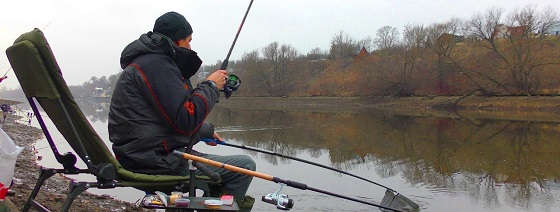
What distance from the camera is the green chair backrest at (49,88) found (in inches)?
98.3

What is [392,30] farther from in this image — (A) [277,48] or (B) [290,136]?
(B) [290,136]

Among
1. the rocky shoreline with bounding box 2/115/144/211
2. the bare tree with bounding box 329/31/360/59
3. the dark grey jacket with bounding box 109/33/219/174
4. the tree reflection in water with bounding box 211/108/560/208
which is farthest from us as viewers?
the bare tree with bounding box 329/31/360/59

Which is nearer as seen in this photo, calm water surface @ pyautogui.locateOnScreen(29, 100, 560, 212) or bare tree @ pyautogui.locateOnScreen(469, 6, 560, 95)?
calm water surface @ pyautogui.locateOnScreen(29, 100, 560, 212)

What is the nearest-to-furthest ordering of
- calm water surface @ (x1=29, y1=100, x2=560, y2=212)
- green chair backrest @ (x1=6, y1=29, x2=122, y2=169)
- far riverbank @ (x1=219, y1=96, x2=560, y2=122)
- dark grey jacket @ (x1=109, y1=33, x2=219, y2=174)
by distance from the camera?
green chair backrest @ (x1=6, y1=29, x2=122, y2=169) → dark grey jacket @ (x1=109, y1=33, x2=219, y2=174) → calm water surface @ (x1=29, y1=100, x2=560, y2=212) → far riverbank @ (x1=219, y1=96, x2=560, y2=122)

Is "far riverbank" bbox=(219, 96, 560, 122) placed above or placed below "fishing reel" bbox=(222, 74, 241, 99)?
below

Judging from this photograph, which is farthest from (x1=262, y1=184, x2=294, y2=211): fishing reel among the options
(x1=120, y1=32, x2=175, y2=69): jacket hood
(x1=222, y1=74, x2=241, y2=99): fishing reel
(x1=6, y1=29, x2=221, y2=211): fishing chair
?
(x1=120, y1=32, x2=175, y2=69): jacket hood

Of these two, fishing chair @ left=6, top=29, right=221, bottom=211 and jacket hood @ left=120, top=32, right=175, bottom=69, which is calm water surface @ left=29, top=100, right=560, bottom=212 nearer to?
fishing chair @ left=6, top=29, right=221, bottom=211

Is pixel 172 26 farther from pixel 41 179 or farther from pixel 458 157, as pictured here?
pixel 458 157

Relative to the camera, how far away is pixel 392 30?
→ 2507 inches

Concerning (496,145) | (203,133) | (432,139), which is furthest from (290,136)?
(203,133)

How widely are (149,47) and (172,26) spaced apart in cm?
29

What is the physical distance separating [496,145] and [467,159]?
→ 3.66 metres

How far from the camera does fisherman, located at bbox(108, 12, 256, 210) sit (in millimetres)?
2855

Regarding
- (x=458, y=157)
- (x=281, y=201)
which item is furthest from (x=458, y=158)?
(x=281, y=201)
